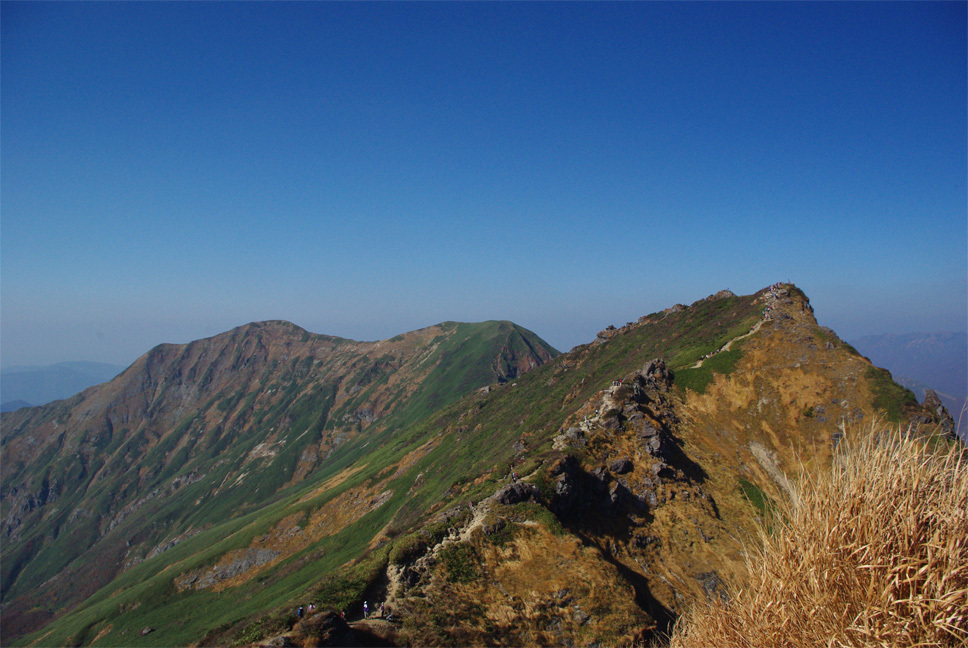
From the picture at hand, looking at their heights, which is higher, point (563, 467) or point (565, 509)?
point (563, 467)

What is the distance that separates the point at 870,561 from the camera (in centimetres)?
724

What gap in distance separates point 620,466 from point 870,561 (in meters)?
42.8

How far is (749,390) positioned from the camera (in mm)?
59375

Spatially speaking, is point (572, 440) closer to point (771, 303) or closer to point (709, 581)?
point (709, 581)

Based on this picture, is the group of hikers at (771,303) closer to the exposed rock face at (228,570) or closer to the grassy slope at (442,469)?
the grassy slope at (442,469)

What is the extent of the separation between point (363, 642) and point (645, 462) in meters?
33.5

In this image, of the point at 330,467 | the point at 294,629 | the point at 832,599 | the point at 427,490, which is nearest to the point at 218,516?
the point at 330,467

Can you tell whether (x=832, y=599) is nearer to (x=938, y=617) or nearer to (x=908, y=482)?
(x=938, y=617)

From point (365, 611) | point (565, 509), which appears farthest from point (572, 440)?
point (365, 611)

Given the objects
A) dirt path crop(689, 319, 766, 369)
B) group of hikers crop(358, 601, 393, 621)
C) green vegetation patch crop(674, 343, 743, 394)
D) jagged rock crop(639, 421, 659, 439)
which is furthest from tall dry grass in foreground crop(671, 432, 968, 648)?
dirt path crop(689, 319, 766, 369)

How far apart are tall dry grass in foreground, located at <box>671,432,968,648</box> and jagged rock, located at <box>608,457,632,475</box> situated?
40792mm

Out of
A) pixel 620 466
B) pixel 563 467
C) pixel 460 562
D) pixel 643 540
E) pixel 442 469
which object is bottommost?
pixel 442 469

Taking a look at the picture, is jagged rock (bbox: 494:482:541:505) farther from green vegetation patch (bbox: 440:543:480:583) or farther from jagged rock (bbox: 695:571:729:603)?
jagged rock (bbox: 695:571:729:603)

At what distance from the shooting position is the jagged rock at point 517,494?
40906 millimetres
